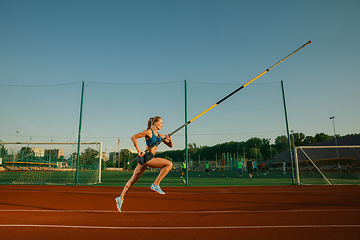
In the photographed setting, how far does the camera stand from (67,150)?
16.3 metres

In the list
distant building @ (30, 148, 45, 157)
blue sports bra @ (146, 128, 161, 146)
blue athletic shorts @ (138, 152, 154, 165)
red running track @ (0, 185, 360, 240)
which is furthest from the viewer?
distant building @ (30, 148, 45, 157)

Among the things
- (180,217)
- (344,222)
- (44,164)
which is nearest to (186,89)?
(180,217)

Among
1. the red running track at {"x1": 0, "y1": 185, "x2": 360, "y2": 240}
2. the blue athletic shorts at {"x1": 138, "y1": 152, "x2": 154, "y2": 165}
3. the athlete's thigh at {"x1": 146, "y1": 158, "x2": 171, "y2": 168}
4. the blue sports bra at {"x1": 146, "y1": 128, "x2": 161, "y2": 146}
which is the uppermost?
the blue sports bra at {"x1": 146, "y1": 128, "x2": 161, "y2": 146}

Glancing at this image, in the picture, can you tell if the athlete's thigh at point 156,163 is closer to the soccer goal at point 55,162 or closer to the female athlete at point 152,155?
the female athlete at point 152,155

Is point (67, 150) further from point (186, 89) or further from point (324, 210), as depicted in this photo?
point (324, 210)

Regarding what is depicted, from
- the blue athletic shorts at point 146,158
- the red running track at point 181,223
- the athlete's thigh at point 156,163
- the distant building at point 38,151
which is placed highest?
the distant building at point 38,151

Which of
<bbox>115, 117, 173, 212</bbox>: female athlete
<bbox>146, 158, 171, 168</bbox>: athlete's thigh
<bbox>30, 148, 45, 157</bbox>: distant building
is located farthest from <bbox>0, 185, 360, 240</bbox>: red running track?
<bbox>30, 148, 45, 157</bbox>: distant building

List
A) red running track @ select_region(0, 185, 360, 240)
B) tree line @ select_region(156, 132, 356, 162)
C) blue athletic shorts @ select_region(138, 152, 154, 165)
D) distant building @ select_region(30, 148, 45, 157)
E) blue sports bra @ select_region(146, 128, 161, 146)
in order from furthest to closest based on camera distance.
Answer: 1. distant building @ select_region(30, 148, 45, 157)
2. tree line @ select_region(156, 132, 356, 162)
3. blue sports bra @ select_region(146, 128, 161, 146)
4. blue athletic shorts @ select_region(138, 152, 154, 165)
5. red running track @ select_region(0, 185, 360, 240)

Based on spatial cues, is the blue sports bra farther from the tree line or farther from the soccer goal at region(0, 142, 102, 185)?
the soccer goal at region(0, 142, 102, 185)

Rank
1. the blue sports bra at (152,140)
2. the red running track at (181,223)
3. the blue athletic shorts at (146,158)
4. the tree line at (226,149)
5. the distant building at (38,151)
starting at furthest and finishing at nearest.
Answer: the distant building at (38,151)
the tree line at (226,149)
the blue sports bra at (152,140)
the blue athletic shorts at (146,158)
the red running track at (181,223)

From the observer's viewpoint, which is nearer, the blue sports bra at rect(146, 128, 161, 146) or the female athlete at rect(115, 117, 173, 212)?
the female athlete at rect(115, 117, 173, 212)

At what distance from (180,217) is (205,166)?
17.6 metres

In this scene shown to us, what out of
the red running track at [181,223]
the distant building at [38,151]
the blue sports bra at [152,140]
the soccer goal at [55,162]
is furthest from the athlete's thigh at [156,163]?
the distant building at [38,151]

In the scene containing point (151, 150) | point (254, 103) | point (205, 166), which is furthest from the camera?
point (205, 166)
